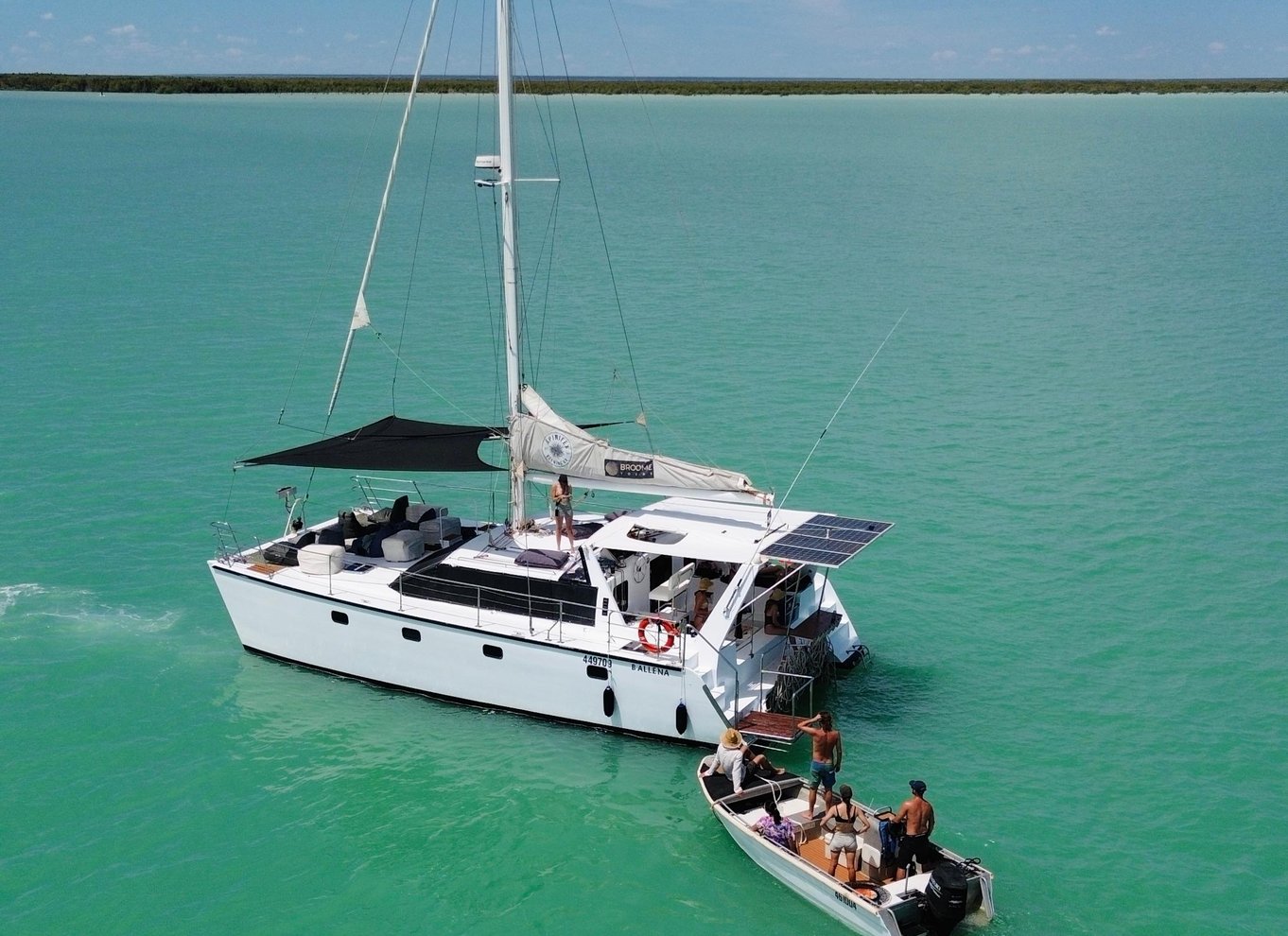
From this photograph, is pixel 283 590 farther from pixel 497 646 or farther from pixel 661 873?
pixel 661 873

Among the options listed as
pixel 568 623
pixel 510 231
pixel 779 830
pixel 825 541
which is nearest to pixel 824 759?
pixel 779 830

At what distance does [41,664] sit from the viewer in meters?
24.3

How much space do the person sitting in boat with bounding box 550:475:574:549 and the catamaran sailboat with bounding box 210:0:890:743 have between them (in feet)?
0.52

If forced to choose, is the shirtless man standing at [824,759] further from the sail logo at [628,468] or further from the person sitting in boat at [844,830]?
the sail logo at [628,468]

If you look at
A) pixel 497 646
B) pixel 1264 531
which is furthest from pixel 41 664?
pixel 1264 531

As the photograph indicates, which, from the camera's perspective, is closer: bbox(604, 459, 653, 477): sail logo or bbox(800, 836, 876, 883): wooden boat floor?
bbox(800, 836, 876, 883): wooden boat floor

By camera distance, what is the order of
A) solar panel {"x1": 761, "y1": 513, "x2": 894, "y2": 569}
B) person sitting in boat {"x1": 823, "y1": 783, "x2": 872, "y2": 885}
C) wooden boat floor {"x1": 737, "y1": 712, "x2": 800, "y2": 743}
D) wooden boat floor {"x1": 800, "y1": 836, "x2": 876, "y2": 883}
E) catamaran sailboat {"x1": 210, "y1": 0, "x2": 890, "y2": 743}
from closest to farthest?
wooden boat floor {"x1": 800, "y1": 836, "x2": 876, "y2": 883} → person sitting in boat {"x1": 823, "y1": 783, "x2": 872, "y2": 885} → wooden boat floor {"x1": 737, "y1": 712, "x2": 800, "y2": 743} → solar panel {"x1": 761, "y1": 513, "x2": 894, "y2": 569} → catamaran sailboat {"x1": 210, "y1": 0, "x2": 890, "y2": 743}

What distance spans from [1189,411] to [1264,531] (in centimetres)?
1033

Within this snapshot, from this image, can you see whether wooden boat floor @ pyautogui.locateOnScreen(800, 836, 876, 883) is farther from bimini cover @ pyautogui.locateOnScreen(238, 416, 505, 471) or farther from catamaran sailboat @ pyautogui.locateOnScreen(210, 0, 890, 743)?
bimini cover @ pyautogui.locateOnScreen(238, 416, 505, 471)

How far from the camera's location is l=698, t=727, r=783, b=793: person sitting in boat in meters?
18.7

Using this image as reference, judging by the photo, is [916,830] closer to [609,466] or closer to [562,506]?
[609,466]

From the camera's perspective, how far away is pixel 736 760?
61.6ft

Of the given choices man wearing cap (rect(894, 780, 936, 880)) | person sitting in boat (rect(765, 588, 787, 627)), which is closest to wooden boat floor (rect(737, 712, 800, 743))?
person sitting in boat (rect(765, 588, 787, 627))

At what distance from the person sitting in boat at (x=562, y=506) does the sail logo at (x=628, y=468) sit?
32.9 inches
